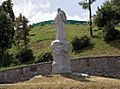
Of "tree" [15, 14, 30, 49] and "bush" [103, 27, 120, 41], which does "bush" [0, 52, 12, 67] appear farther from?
"bush" [103, 27, 120, 41]

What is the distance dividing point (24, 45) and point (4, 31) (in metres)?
2.73

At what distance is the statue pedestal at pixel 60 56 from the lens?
2478 centimetres

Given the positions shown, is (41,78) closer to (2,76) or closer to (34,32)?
(2,76)

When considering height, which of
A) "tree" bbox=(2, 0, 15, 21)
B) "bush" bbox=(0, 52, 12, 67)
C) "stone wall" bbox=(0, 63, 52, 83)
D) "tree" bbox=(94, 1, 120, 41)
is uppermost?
"tree" bbox=(2, 0, 15, 21)

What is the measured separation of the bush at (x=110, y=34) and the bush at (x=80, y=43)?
1920 millimetres

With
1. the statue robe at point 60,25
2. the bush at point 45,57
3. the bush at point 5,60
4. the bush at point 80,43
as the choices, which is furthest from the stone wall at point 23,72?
the bush at point 5,60

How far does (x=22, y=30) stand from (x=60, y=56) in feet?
62.1

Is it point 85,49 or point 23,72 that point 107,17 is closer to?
point 85,49

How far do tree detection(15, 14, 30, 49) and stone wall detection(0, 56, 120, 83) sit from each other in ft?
35.3

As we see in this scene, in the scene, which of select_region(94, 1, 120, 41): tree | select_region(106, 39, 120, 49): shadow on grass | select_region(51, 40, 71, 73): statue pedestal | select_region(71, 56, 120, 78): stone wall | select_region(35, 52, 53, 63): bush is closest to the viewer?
select_region(51, 40, 71, 73): statue pedestal

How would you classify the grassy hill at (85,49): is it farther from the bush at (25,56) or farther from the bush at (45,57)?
the bush at (45,57)

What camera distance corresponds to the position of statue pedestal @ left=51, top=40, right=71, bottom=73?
24.8m

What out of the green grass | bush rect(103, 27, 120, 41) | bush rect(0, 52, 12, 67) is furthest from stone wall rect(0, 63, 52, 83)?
bush rect(103, 27, 120, 41)

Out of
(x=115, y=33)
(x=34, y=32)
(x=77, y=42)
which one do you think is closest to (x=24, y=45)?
(x=77, y=42)
